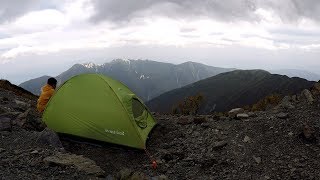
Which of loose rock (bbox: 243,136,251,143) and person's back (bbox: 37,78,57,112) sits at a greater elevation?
person's back (bbox: 37,78,57,112)

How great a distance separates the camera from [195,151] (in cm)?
1328

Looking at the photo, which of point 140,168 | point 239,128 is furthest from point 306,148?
point 140,168

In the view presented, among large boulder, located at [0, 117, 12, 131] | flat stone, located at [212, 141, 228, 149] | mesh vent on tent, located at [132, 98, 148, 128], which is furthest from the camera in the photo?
mesh vent on tent, located at [132, 98, 148, 128]

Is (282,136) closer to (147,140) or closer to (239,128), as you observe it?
(239,128)

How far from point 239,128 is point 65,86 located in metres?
7.79

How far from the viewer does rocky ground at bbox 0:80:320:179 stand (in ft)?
35.9

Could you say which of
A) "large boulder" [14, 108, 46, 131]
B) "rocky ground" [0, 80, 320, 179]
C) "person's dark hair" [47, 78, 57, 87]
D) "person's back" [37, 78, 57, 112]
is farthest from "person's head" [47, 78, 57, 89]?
"large boulder" [14, 108, 46, 131]

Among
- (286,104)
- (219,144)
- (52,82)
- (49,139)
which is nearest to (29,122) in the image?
(49,139)

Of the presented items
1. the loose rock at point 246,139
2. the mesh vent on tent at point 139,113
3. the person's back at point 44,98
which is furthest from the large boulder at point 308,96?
the person's back at point 44,98

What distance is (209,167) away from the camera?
39.5 ft

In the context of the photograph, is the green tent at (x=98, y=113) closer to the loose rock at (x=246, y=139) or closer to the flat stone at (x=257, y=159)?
the loose rock at (x=246, y=139)

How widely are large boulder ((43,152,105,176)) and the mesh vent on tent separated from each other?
3.63 metres

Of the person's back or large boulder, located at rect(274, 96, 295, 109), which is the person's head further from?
large boulder, located at rect(274, 96, 295, 109)

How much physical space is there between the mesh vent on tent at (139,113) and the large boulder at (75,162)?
11.9ft
